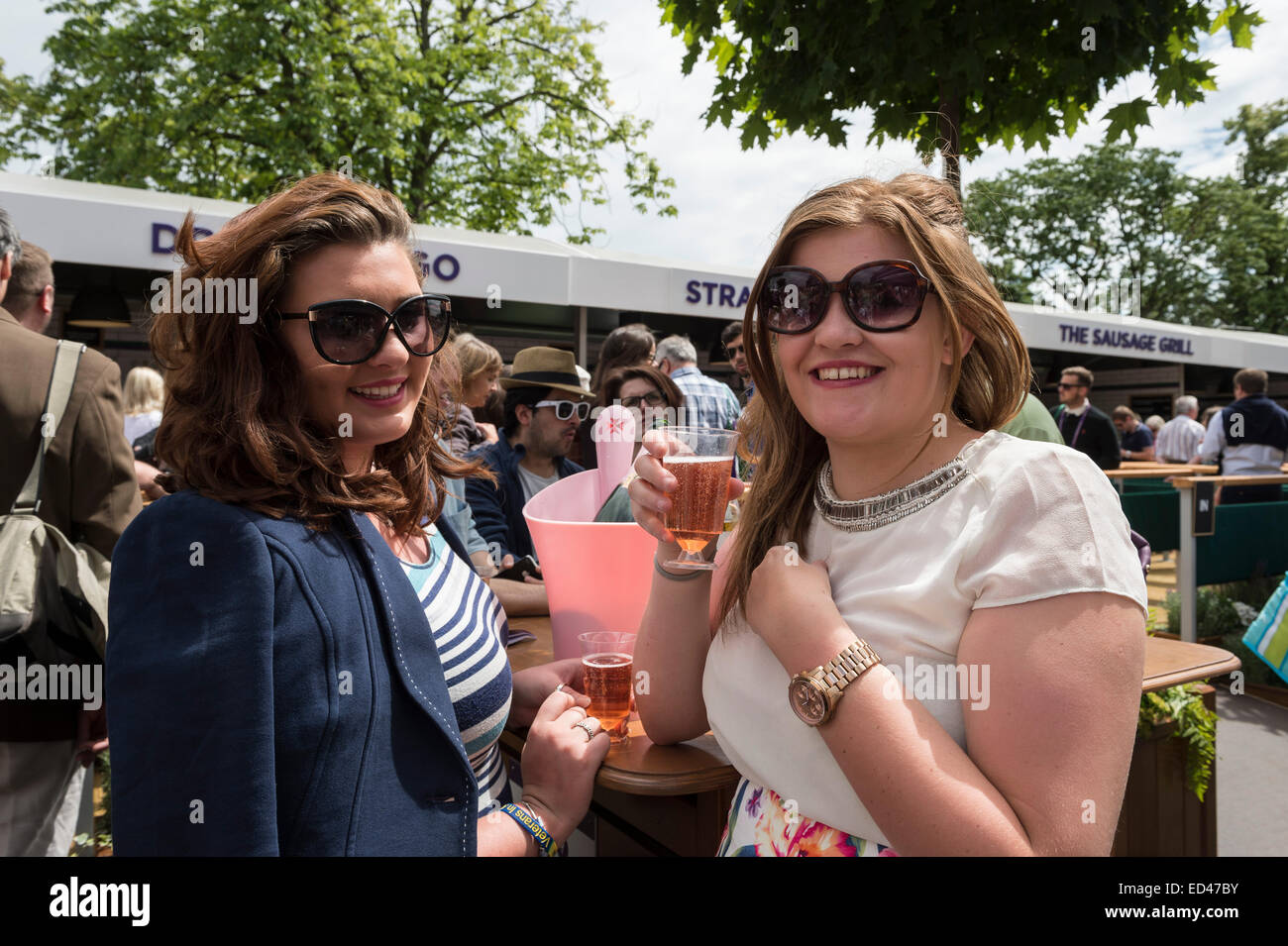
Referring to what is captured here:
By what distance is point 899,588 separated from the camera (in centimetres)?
122

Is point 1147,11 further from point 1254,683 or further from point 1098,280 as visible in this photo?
point 1098,280

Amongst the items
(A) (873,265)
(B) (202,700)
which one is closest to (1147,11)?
(A) (873,265)

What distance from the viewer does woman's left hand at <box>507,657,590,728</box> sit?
179 cm

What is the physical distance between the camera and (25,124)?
543 inches

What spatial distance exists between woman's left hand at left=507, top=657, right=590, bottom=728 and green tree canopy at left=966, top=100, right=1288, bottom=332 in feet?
108

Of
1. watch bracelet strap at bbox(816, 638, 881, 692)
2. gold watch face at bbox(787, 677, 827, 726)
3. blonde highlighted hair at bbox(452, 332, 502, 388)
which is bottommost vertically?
gold watch face at bbox(787, 677, 827, 726)

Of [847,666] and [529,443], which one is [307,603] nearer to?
[847,666]

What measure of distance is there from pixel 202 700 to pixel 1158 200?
43993 millimetres

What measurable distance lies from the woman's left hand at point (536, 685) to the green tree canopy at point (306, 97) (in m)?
11.3

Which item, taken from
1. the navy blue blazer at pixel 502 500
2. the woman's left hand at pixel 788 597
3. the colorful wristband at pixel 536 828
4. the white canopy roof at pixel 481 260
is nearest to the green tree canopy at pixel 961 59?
the white canopy roof at pixel 481 260

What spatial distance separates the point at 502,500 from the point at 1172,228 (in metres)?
41.1

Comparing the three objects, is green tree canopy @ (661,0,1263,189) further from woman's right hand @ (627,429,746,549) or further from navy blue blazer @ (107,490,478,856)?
navy blue blazer @ (107,490,478,856)

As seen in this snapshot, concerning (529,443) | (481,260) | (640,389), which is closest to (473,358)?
(529,443)

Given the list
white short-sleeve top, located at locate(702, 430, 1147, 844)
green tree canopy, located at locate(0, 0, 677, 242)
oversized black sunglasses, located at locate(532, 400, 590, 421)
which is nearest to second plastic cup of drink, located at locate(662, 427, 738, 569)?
white short-sleeve top, located at locate(702, 430, 1147, 844)
